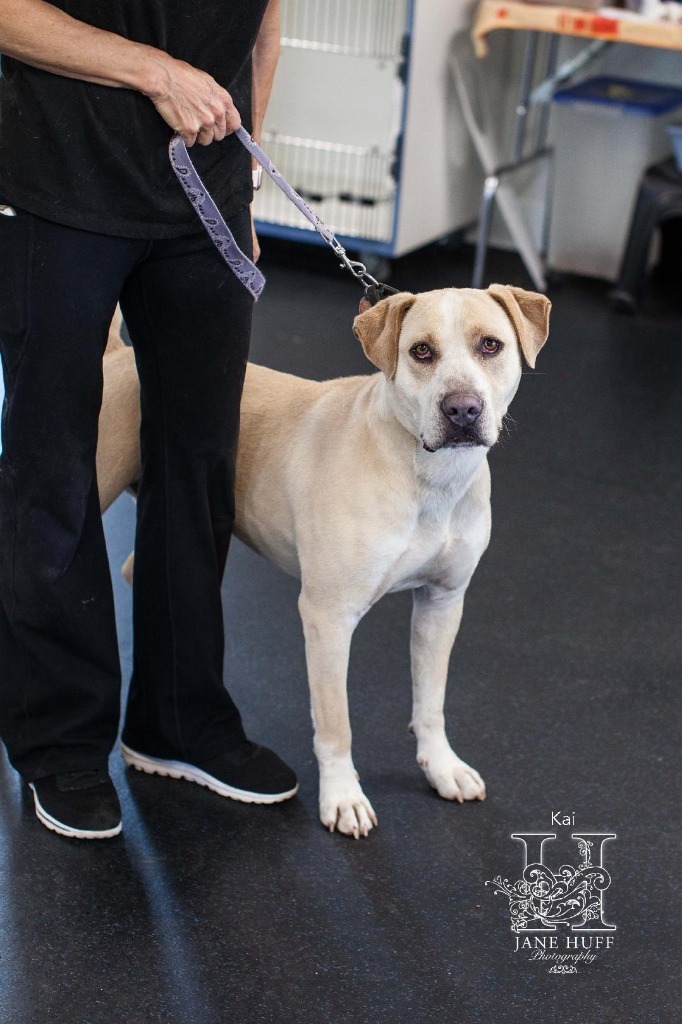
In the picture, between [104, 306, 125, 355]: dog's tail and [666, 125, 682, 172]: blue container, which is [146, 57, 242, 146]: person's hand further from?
[666, 125, 682, 172]: blue container

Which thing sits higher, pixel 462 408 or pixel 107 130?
pixel 107 130

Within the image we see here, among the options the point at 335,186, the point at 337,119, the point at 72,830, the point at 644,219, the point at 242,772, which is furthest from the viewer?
the point at 337,119

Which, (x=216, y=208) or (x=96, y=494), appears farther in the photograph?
(x=96, y=494)

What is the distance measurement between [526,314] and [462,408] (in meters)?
0.23

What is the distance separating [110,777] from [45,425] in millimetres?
622

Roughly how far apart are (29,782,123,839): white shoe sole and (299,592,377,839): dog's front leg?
320 mm

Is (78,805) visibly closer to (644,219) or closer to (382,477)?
(382,477)

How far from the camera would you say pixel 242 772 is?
1.83 meters

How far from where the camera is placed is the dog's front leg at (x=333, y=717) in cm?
167

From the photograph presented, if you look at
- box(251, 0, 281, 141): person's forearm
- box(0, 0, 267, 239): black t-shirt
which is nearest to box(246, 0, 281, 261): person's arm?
box(251, 0, 281, 141): person's forearm

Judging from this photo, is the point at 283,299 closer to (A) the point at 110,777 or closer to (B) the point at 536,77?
(B) the point at 536,77

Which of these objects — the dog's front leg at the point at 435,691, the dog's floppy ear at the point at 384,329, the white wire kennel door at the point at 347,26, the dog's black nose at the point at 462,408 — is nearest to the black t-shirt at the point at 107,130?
the dog's floppy ear at the point at 384,329

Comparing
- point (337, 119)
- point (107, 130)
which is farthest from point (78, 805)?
point (337, 119)

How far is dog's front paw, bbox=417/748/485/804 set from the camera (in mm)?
1855
